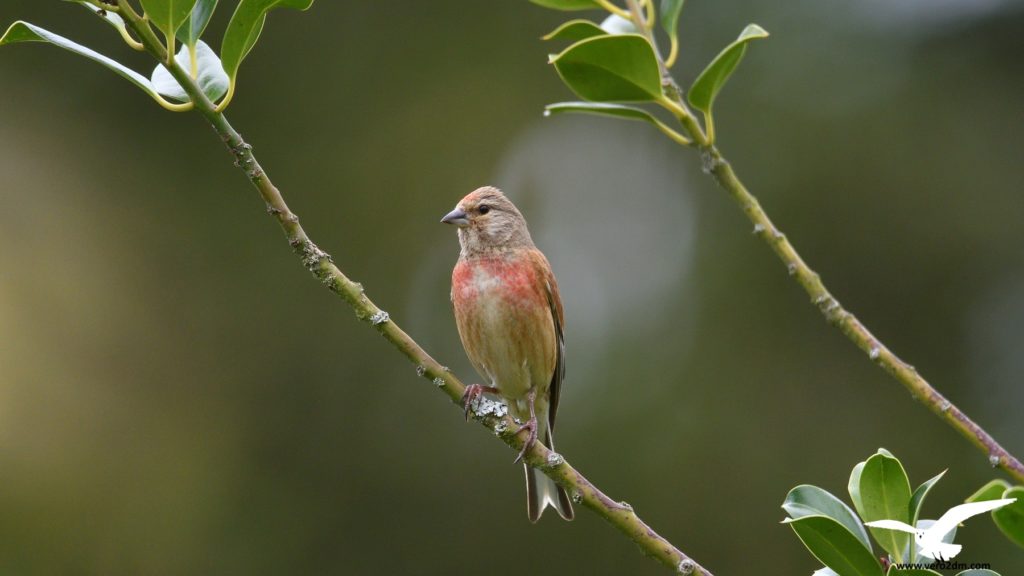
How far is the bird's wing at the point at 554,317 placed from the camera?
5.70 m

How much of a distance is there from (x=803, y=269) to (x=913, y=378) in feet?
1.42

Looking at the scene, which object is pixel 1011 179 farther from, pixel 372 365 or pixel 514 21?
pixel 372 365

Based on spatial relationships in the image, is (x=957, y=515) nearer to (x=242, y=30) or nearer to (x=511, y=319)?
(x=242, y=30)

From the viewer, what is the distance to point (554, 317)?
576cm

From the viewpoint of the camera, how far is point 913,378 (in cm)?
288

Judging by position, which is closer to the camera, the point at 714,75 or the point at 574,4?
the point at 714,75

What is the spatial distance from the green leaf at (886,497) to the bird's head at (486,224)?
134 inches

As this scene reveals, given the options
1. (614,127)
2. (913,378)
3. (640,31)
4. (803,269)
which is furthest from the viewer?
(614,127)

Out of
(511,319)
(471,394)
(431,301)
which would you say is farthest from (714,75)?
(431,301)

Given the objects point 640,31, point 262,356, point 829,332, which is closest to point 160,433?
point 262,356

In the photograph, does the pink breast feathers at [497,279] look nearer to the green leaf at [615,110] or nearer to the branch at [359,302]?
the branch at [359,302]

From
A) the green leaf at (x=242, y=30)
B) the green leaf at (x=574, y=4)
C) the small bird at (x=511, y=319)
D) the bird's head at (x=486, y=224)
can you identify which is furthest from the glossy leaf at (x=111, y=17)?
the bird's head at (x=486, y=224)

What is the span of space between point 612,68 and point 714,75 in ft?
1.05

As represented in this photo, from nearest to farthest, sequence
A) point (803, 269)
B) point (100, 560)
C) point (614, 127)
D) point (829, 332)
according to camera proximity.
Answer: point (803, 269), point (100, 560), point (829, 332), point (614, 127)
